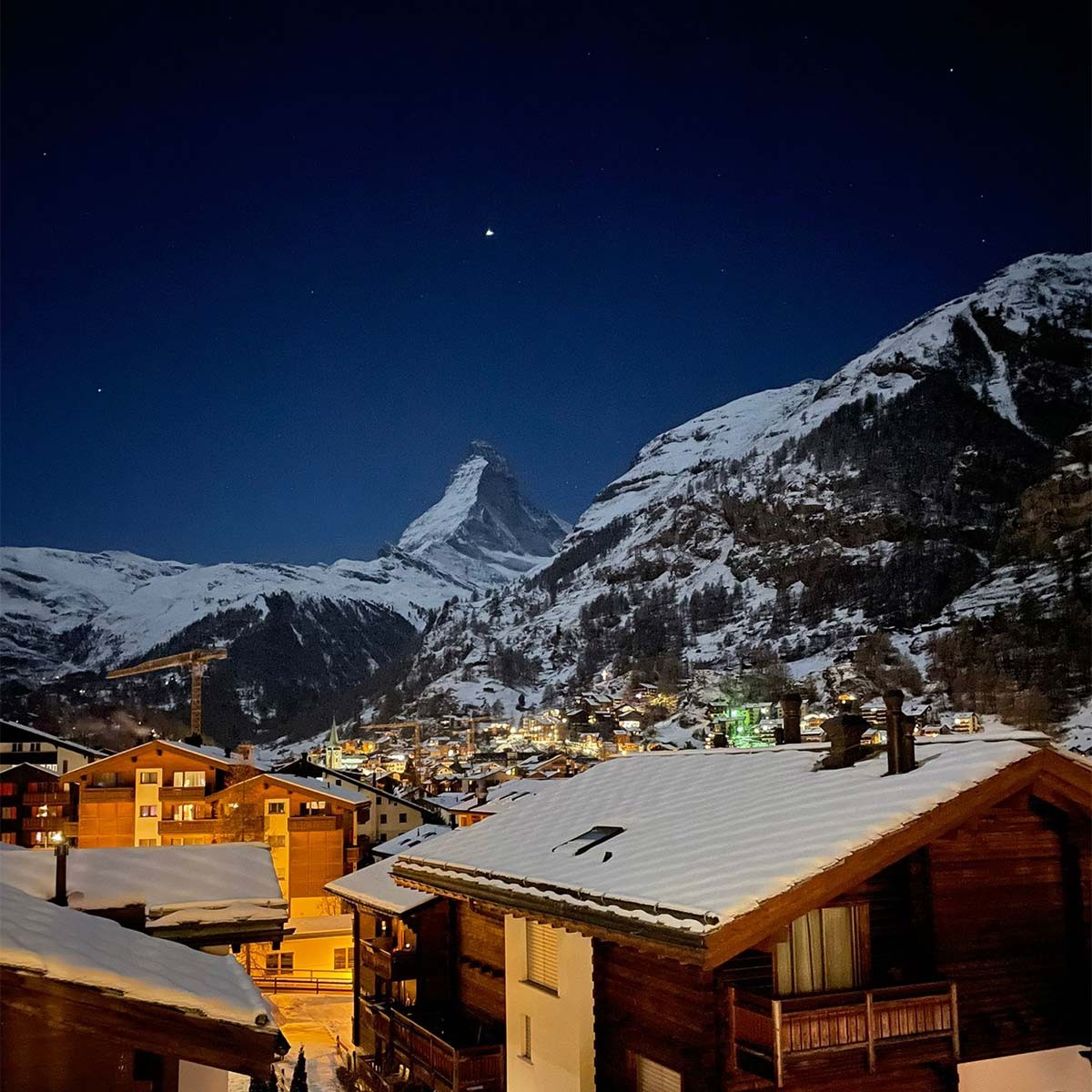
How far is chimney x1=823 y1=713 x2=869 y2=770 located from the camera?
12.5 m

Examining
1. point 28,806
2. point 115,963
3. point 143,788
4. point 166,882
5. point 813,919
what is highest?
point 115,963

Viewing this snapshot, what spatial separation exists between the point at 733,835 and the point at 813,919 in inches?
50.9

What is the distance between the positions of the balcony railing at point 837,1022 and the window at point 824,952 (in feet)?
1.55

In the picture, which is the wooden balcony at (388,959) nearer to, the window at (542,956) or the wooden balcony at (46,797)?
the window at (542,956)

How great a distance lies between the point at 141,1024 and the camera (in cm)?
551

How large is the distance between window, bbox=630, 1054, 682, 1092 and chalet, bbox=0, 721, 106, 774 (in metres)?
63.8

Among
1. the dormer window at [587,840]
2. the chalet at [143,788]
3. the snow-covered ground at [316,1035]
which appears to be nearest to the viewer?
the dormer window at [587,840]

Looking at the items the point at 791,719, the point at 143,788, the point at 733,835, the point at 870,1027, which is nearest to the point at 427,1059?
the point at 791,719

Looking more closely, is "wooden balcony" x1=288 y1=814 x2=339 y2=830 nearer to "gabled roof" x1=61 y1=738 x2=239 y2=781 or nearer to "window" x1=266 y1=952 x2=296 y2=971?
"gabled roof" x1=61 y1=738 x2=239 y2=781

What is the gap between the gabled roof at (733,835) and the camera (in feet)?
30.7

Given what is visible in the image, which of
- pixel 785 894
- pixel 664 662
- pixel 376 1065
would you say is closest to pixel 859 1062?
pixel 785 894

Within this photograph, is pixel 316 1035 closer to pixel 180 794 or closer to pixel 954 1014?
pixel 180 794

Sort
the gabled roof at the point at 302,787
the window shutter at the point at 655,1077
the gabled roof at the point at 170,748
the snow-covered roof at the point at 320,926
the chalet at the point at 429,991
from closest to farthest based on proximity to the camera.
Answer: the window shutter at the point at 655,1077
the chalet at the point at 429,991
the snow-covered roof at the point at 320,926
the gabled roof at the point at 302,787
the gabled roof at the point at 170,748

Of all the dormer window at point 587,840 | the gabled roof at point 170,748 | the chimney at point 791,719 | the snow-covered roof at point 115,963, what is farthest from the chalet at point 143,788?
the snow-covered roof at point 115,963
